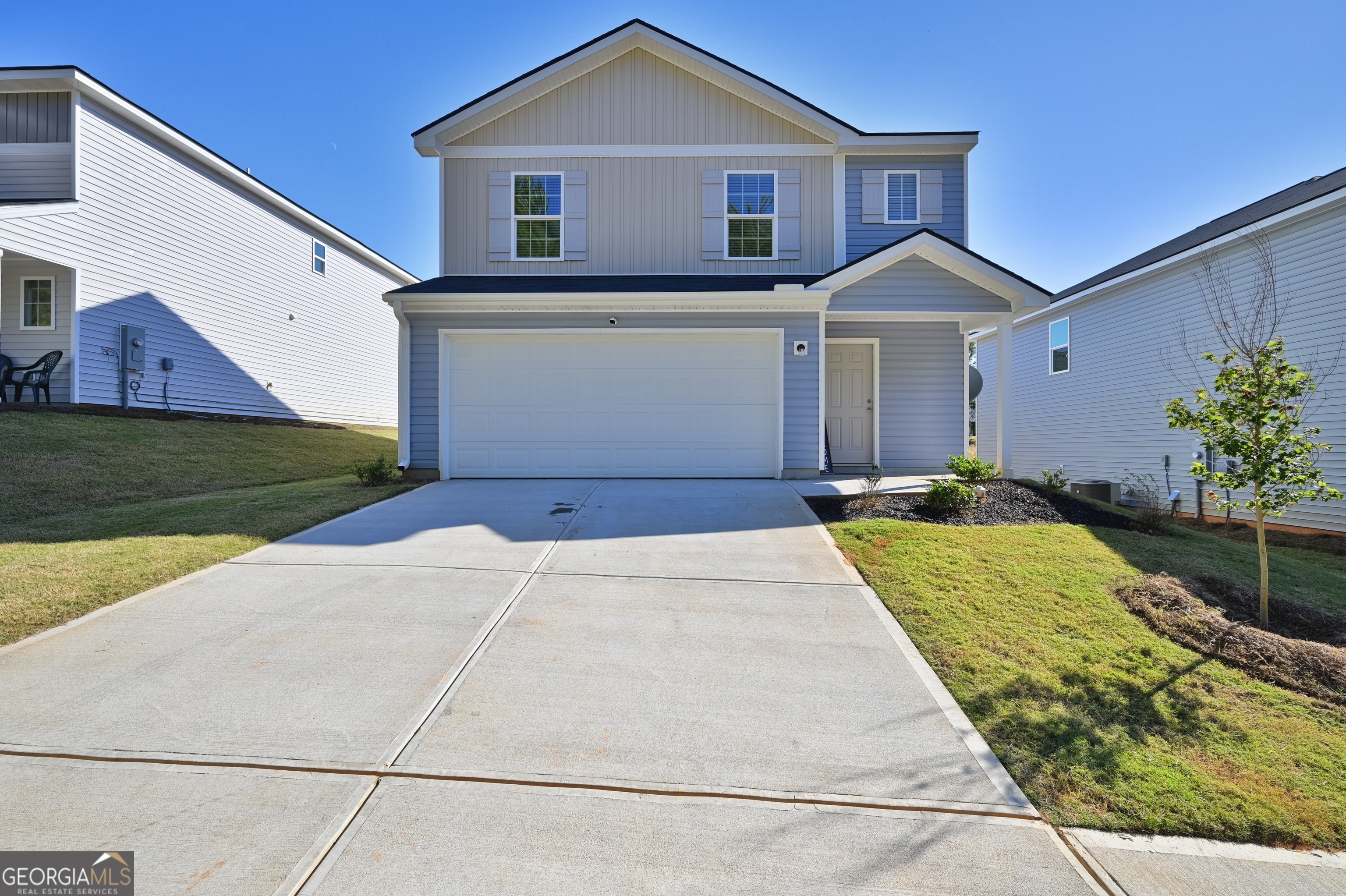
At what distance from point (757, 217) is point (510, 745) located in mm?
10492

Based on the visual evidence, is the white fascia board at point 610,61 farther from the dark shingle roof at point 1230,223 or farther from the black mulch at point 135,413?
the black mulch at point 135,413

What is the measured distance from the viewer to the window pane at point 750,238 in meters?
11.6

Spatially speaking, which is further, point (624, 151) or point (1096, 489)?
point (624, 151)

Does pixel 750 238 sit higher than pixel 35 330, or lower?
higher

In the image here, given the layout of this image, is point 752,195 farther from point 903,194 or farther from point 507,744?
point 507,744

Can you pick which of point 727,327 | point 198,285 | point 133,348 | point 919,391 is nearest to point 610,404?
point 727,327

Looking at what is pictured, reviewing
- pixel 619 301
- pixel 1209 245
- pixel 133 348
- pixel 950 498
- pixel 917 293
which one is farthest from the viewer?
pixel 133 348

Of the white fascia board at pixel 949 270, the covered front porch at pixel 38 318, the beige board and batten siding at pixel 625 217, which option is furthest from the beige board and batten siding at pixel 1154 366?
the covered front porch at pixel 38 318

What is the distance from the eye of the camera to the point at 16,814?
2.56 m

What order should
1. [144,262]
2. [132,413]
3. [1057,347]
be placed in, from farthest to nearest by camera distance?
[1057,347] < [144,262] < [132,413]

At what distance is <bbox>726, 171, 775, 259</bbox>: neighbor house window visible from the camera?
1159 centimetres

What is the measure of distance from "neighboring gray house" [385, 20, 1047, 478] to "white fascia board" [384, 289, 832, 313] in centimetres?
4

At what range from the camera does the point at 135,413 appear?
1268cm

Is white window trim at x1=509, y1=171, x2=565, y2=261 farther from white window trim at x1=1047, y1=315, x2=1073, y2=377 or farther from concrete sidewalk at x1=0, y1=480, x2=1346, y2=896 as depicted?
white window trim at x1=1047, y1=315, x2=1073, y2=377
